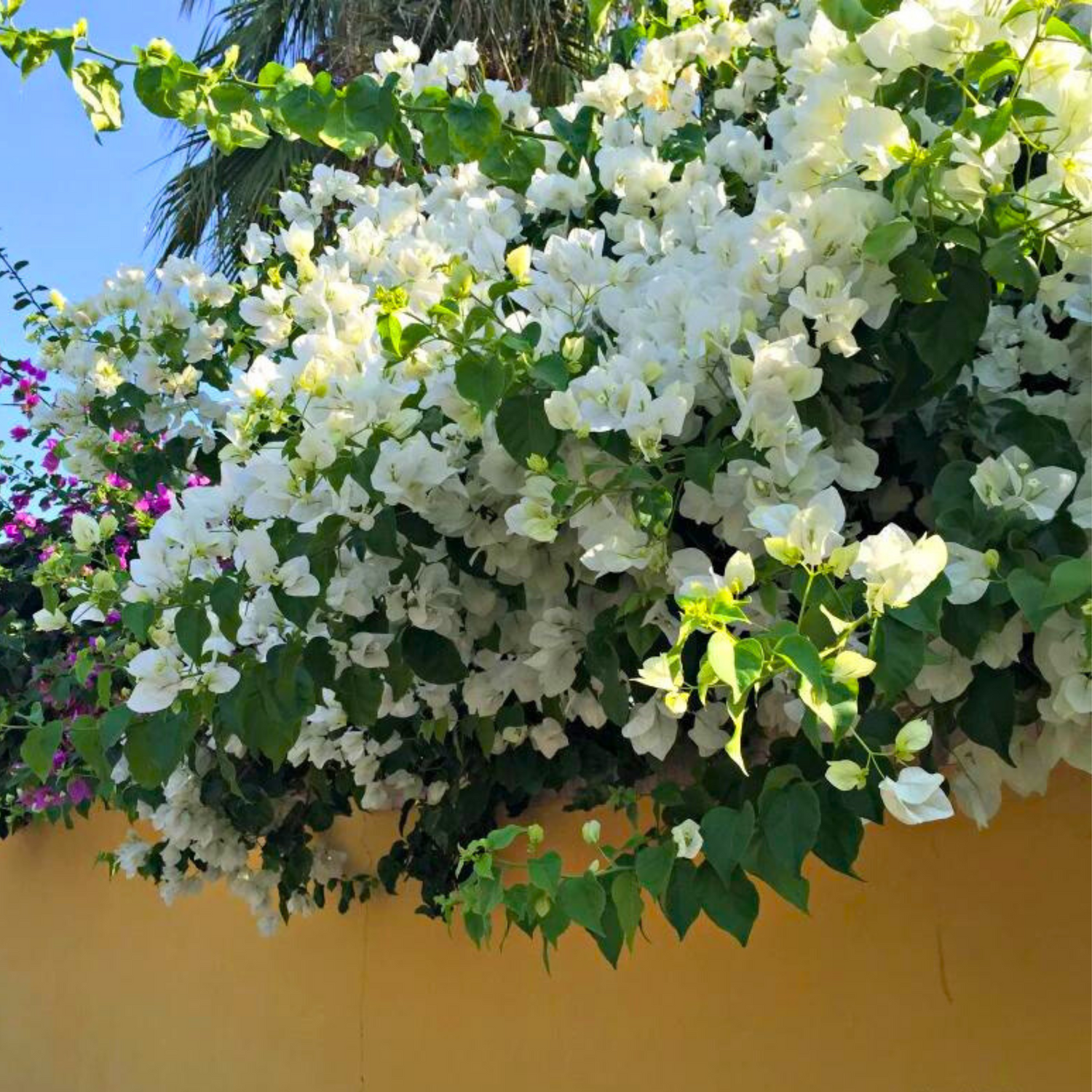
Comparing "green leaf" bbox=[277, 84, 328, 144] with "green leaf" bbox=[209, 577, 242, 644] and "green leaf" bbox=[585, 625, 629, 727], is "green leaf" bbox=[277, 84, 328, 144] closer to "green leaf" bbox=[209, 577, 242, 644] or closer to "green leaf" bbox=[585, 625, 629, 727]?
"green leaf" bbox=[209, 577, 242, 644]

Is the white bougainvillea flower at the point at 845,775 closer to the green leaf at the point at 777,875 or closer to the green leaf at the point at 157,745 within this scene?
the green leaf at the point at 777,875

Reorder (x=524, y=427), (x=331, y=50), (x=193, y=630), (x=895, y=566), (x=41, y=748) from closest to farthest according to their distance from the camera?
(x=895, y=566), (x=524, y=427), (x=193, y=630), (x=41, y=748), (x=331, y=50)

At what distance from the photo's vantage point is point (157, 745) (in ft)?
6.06

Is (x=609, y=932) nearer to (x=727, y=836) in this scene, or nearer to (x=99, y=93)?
(x=727, y=836)

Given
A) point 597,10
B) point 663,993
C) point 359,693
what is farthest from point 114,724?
point 663,993

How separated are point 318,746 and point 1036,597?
5.20 feet

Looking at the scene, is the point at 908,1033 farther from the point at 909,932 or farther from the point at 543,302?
the point at 543,302

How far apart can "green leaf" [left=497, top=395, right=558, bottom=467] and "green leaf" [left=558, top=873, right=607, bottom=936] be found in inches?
20.3

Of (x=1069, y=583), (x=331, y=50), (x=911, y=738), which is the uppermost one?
(x=331, y=50)

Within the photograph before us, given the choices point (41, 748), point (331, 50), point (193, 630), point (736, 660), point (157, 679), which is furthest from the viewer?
point (331, 50)

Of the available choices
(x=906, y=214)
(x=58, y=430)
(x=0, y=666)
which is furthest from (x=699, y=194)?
(x=0, y=666)

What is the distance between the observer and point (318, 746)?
2.56m

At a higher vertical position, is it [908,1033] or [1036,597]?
[1036,597]

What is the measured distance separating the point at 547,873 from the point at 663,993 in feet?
4.94
